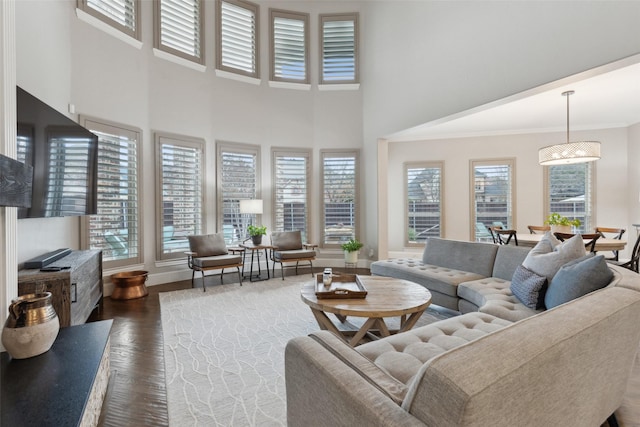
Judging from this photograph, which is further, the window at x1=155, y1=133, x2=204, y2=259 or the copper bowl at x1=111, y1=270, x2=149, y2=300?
the window at x1=155, y1=133, x2=204, y2=259

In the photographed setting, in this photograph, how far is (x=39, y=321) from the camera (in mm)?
1787

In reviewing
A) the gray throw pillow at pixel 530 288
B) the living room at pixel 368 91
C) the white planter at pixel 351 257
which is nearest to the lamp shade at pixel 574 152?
the living room at pixel 368 91

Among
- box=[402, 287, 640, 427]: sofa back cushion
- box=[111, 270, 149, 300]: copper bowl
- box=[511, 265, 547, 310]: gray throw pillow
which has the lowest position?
box=[111, 270, 149, 300]: copper bowl

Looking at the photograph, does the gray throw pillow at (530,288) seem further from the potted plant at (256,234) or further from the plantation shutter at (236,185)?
the plantation shutter at (236,185)

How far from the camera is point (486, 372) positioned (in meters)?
0.80

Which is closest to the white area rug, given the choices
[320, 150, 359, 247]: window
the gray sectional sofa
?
the gray sectional sofa

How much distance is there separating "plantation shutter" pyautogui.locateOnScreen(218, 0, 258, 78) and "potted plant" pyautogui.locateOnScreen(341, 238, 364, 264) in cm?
383

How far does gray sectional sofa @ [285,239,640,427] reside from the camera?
2.65ft

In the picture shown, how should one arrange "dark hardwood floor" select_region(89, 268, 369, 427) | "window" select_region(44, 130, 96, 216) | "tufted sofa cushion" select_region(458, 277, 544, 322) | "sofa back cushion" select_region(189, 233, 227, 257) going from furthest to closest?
1. "sofa back cushion" select_region(189, 233, 227, 257)
2. "window" select_region(44, 130, 96, 216)
3. "tufted sofa cushion" select_region(458, 277, 544, 322)
4. "dark hardwood floor" select_region(89, 268, 369, 427)

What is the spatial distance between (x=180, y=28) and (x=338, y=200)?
166 inches

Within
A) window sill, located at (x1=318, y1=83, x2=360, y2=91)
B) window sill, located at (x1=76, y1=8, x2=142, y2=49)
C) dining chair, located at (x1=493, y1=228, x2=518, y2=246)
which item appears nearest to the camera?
window sill, located at (x1=76, y1=8, x2=142, y2=49)

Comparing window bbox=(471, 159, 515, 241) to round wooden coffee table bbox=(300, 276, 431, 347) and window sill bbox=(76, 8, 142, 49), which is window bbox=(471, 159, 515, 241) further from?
window sill bbox=(76, 8, 142, 49)

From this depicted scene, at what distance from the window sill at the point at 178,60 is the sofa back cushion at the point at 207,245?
294cm

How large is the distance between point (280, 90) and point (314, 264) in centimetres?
365
